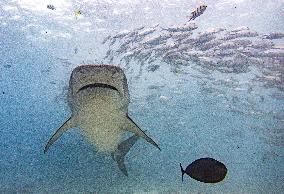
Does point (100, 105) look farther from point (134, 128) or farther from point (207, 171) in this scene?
point (207, 171)

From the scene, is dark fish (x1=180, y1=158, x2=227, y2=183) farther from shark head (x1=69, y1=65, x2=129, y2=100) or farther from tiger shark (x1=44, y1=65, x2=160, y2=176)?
shark head (x1=69, y1=65, x2=129, y2=100)

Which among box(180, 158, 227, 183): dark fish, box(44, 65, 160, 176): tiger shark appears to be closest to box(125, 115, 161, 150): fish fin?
box(44, 65, 160, 176): tiger shark

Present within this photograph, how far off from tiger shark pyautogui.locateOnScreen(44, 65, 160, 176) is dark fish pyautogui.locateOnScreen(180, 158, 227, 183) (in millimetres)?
992

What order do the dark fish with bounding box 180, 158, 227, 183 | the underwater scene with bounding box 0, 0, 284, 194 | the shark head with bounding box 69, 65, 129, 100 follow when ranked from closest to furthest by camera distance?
the shark head with bounding box 69, 65, 129, 100
the dark fish with bounding box 180, 158, 227, 183
the underwater scene with bounding box 0, 0, 284, 194

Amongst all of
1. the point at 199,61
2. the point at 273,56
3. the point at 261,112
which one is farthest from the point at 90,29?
the point at 261,112

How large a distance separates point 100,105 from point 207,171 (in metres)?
2.05

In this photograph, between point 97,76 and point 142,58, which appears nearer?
point 97,76

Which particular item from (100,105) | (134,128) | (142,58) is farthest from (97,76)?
(142,58)

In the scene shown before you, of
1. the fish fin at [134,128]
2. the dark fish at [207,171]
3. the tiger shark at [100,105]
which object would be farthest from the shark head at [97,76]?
the dark fish at [207,171]

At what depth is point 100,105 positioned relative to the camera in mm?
5293

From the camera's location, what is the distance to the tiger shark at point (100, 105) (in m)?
4.67

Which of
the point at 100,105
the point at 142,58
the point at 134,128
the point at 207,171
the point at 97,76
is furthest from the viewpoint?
the point at 142,58

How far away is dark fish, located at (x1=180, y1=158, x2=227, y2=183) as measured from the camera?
4859 mm

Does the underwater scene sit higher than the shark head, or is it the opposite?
the shark head
